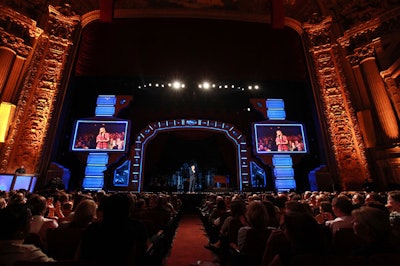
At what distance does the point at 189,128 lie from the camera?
14516 millimetres

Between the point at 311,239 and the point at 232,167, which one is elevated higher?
the point at 232,167

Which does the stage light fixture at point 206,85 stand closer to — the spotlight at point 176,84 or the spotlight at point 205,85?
the spotlight at point 205,85

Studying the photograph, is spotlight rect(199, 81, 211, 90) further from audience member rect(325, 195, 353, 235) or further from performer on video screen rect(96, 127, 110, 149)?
audience member rect(325, 195, 353, 235)

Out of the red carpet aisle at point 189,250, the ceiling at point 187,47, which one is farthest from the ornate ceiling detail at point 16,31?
the red carpet aisle at point 189,250

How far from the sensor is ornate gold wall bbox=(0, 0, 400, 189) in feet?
24.5

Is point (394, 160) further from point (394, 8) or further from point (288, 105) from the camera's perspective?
point (288, 105)

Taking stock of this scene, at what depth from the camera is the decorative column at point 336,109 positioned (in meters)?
7.77

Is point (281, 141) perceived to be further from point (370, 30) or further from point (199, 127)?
point (370, 30)

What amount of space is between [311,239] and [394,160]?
8.11 m

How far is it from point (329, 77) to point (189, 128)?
349 inches

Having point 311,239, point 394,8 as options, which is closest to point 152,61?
point 394,8

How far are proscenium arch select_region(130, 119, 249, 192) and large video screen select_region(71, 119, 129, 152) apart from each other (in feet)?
3.55

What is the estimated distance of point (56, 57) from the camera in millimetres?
9031

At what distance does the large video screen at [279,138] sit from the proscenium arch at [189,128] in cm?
114
